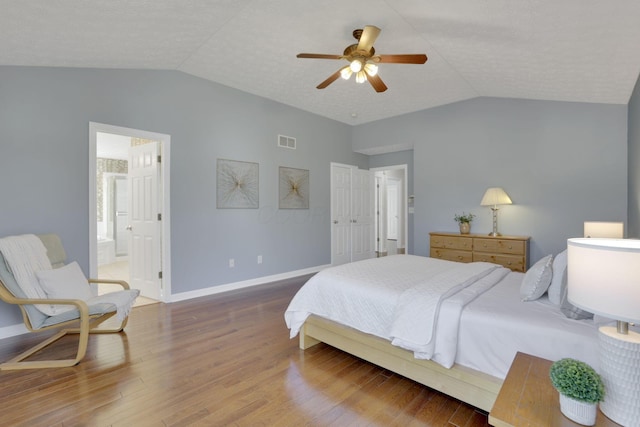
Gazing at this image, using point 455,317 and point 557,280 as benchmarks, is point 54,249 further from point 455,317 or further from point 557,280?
point 557,280

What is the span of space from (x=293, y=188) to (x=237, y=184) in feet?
3.61

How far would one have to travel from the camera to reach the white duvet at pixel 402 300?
186cm

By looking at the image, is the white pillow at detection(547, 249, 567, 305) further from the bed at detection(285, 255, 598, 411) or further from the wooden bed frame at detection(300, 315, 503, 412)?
the wooden bed frame at detection(300, 315, 503, 412)

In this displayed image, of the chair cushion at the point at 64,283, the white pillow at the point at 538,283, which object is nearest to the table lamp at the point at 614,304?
the white pillow at the point at 538,283

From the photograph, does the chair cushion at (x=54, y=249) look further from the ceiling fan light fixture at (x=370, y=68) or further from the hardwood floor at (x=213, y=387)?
the ceiling fan light fixture at (x=370, y=68)

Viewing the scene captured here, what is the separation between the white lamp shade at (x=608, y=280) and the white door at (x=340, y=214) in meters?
5.16

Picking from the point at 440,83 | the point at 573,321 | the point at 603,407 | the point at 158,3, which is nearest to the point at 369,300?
the point at 573,321

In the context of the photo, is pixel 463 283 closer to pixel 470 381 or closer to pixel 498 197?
pixel 470 381

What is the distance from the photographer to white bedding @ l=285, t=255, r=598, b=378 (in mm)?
1604

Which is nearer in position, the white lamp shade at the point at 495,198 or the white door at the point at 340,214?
the white lamp shade at the point at 495,198

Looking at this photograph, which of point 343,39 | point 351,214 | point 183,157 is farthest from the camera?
point 351,214

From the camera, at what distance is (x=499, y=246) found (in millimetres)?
4332

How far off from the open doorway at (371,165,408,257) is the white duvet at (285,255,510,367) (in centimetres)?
361

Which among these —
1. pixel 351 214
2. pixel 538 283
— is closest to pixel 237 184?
pixel 351 214
